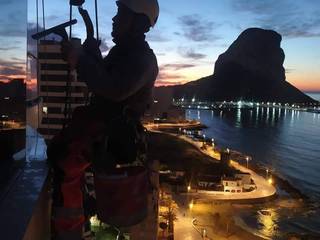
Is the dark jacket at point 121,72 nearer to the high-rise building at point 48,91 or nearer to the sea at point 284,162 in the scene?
the high-rise building at point 48,91

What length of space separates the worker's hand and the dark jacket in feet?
0.05

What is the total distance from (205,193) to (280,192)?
5.76 m

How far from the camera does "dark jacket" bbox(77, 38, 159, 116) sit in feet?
4.24

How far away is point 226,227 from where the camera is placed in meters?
17.1

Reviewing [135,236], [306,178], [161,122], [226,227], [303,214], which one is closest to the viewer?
[135,236]

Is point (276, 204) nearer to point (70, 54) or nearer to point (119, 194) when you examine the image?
point (119, 194)

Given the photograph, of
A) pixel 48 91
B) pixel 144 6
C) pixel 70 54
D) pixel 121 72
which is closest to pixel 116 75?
pixel 121 72

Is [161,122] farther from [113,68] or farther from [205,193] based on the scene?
[113,68]

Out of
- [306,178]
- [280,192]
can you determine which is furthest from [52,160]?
[306,178]

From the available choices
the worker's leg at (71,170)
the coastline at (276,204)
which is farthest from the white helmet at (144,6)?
the coastline at (276,204)

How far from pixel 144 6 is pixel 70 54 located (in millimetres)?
307

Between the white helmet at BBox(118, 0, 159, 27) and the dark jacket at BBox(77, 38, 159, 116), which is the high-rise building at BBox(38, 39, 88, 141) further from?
the white helmet at BBox(118, 0, 159, 27)

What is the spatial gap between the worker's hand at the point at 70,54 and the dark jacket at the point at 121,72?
0.02 metres

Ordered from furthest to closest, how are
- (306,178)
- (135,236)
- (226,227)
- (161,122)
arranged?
(161,122) < (306,178) < (226,227) < (135,236)
